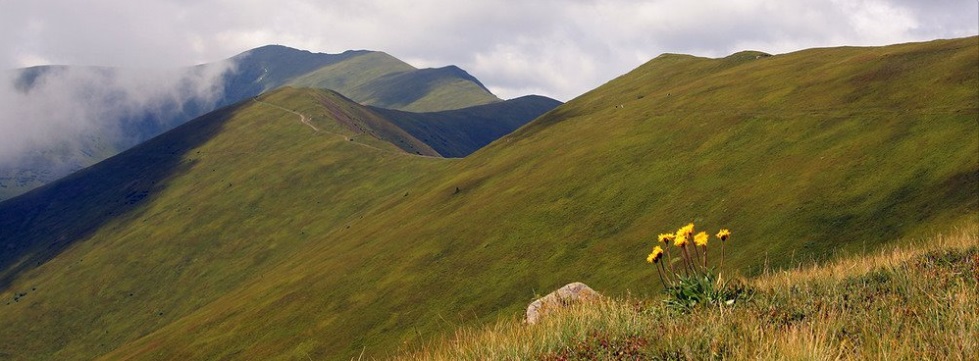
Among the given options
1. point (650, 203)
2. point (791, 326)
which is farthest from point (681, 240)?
point (650, 203)

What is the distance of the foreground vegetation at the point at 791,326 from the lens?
698cm

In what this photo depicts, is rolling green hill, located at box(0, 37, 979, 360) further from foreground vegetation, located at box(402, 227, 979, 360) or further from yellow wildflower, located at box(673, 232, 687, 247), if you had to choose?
foreground vegetation, located at box(402, 227, 979, 360)

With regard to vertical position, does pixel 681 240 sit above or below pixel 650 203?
above

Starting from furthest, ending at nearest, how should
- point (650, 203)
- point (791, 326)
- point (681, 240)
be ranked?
point (650, 203), point (681, 240), point (791, 326)

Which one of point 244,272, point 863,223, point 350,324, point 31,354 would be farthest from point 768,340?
point 31,354

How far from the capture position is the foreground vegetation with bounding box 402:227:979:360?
6980mm

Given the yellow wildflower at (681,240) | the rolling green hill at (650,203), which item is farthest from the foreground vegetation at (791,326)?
the rolling green hill at (650,203)

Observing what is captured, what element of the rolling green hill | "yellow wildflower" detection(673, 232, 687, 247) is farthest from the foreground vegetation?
the rolling green hill

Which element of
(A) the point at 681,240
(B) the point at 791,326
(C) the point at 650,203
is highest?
(A) the point at 681,240

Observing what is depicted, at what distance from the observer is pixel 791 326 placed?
834cm

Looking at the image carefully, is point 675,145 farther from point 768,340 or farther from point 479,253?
point 768,340

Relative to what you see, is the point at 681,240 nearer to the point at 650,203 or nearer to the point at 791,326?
the point at 791,326

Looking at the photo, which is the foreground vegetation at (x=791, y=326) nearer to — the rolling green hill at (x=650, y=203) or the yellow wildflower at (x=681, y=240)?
the yellow wildflower at (x=681, y=240)

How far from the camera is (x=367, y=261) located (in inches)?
4911
